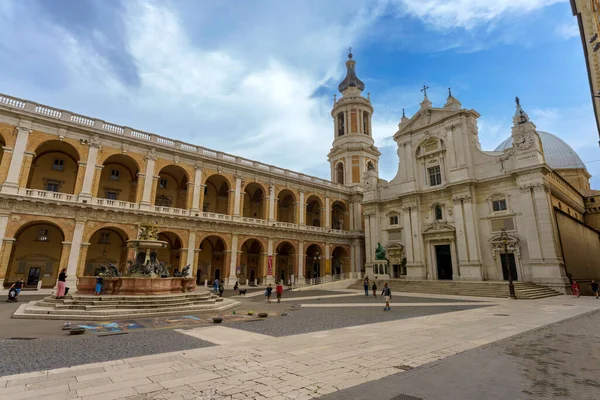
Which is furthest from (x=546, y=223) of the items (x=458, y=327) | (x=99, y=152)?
(x=99, y=152)

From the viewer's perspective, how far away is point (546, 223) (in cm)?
2433

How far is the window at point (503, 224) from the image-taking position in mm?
26750

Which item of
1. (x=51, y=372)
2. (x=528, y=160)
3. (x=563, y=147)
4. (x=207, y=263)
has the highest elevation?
(x=563, y=147)

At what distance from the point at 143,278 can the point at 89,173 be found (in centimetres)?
1489

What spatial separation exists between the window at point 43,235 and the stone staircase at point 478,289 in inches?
1178

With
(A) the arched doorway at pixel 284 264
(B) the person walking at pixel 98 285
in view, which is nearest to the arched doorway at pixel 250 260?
(A) the arched doorway at pixel 284 264

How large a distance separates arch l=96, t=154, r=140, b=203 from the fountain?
45.2ft

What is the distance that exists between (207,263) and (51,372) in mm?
29273

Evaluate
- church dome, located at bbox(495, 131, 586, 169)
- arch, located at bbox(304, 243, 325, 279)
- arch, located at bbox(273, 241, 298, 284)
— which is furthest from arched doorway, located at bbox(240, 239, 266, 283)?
church dome, located at bbox(495, 131, 586, 169)

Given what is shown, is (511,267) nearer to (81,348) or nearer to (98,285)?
(98,285)

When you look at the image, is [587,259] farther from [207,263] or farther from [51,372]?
[51,372]

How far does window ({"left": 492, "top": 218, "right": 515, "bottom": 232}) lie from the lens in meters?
26.8

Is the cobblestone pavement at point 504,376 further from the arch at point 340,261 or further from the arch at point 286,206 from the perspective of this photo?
the arch at point 340,261

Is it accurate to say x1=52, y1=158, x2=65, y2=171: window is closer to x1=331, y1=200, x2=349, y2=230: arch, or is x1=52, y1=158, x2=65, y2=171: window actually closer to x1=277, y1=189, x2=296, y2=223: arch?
x1=277, y1=189, x2=296, y2=223: arch
